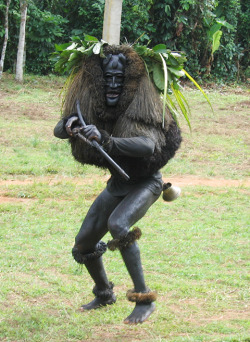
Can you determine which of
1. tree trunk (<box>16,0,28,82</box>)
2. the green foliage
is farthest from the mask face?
the green foliage

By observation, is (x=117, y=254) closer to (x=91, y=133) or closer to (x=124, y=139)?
(x=124, y=139)

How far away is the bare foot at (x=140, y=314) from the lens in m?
4.90

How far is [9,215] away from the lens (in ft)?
27.3

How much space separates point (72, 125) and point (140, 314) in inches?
64.5

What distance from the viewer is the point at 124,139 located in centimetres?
454

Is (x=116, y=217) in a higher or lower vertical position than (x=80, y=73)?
lower

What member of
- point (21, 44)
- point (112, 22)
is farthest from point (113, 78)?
point (21, 44)

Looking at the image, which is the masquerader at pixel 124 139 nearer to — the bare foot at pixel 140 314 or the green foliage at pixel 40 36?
the bare foot at pixel 140 314

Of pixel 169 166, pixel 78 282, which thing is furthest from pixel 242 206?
pixel 78 282

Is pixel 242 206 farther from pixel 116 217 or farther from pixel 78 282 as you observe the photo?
pixel 116 217

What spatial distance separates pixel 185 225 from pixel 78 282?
2.56 metres

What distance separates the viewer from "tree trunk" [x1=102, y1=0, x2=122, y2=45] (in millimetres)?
8172

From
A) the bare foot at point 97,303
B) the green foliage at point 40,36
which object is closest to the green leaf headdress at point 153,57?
the bare foot at point 97,303

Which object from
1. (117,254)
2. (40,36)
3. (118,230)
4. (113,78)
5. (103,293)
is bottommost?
(117,254)
